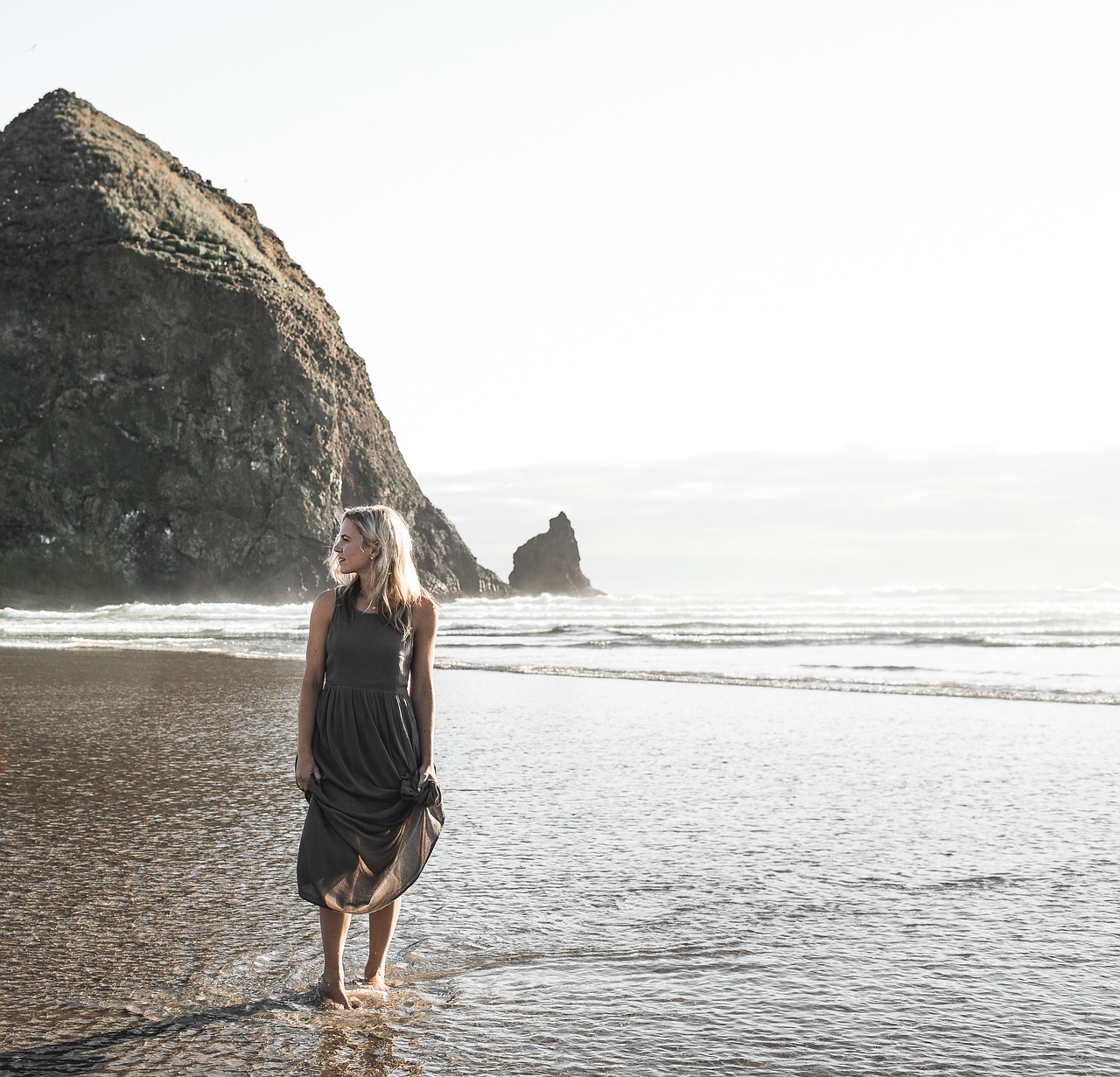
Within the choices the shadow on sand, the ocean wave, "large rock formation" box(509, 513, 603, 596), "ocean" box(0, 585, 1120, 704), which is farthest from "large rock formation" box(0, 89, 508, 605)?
the shadow on sand

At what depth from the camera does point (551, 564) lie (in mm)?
88500

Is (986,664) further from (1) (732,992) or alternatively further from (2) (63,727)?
(1) (732,992)

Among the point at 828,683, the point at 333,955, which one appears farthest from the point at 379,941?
the point at 828,683

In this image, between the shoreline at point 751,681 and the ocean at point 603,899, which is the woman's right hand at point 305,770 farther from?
the shoreline at point 751,681

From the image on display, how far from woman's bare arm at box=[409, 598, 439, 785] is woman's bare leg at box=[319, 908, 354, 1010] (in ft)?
1.73

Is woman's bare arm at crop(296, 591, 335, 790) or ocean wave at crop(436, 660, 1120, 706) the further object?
ocean wave at crop(436, 660, 1120, 706)

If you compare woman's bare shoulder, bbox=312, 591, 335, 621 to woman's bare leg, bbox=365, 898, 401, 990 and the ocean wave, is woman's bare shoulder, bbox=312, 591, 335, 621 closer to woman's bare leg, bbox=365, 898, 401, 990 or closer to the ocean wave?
woman's bare leg, bbox=365, 898, 401, 990

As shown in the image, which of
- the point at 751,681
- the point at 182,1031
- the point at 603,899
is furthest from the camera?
the point at 751,681

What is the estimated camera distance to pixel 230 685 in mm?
13203

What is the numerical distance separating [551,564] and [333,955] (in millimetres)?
84892

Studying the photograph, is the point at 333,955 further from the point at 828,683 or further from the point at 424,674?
the point at 828,683

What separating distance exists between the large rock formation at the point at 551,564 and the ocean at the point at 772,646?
49.3 metres

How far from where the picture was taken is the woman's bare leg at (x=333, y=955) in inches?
140

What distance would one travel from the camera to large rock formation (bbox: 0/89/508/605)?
2199 inches
